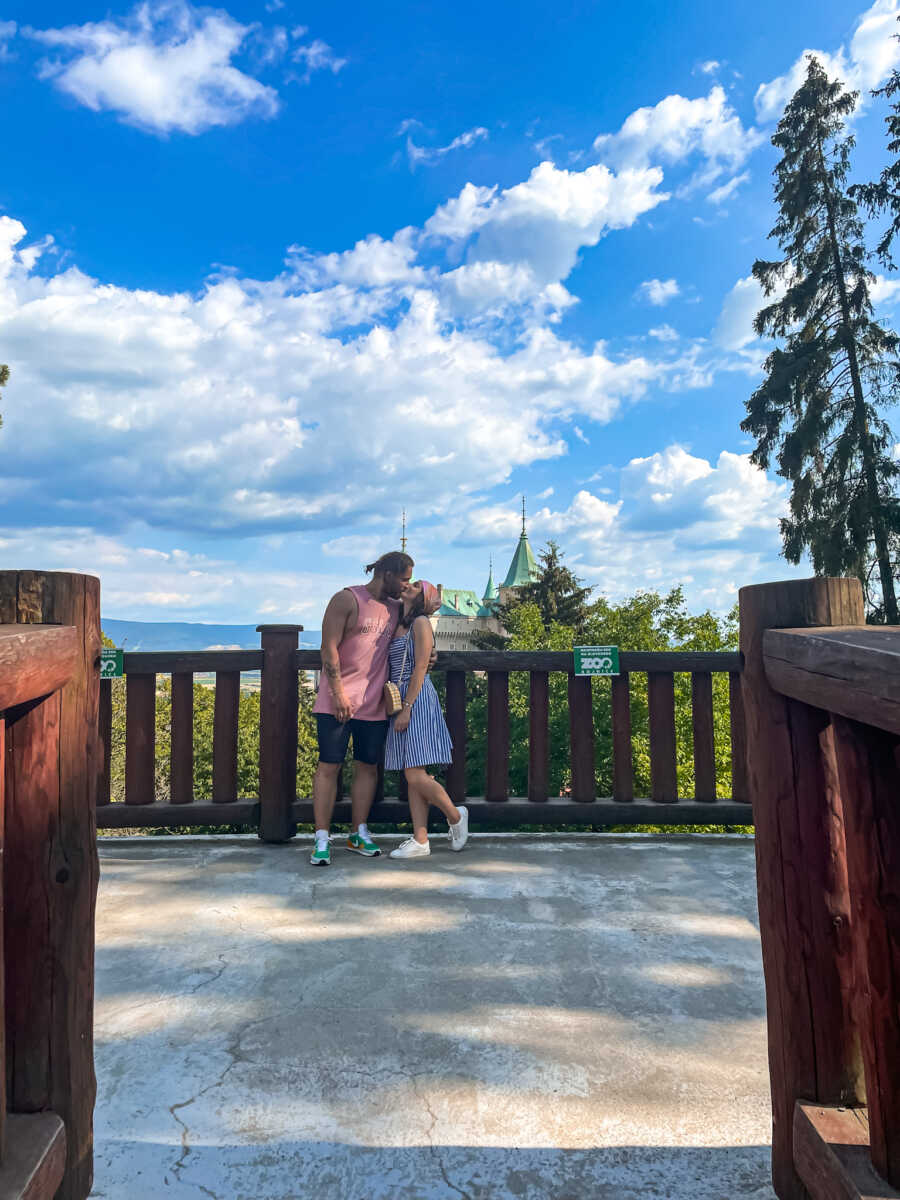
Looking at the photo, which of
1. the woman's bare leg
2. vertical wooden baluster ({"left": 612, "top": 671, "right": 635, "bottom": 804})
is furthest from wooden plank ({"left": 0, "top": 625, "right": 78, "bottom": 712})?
vertical wooden baluster ({"left": 612, "top": 671, "right": 635, "bottom": 804})

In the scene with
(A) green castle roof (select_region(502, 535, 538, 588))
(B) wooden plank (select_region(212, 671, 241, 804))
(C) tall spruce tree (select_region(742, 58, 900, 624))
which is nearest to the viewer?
(B) wooden plank (select_region(212, 671, 241, 804))

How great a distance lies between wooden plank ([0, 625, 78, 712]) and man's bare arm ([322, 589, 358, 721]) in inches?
99.7

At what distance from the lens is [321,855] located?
4074 mm

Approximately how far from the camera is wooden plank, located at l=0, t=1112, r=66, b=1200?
1267 mm

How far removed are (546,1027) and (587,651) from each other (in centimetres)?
270

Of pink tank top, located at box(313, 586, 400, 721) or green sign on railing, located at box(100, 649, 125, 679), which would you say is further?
green sign on railing, located at box(100, 649, 125, 679)

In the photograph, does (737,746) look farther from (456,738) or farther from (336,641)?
(336,641)

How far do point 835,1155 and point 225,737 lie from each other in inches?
157

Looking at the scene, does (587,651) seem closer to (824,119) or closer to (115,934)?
(115,934)

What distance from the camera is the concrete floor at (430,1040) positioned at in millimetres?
1716

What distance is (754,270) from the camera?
79.5ft

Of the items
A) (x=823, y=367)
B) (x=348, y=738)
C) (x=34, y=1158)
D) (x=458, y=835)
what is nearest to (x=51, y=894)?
(x=34, y=1158)

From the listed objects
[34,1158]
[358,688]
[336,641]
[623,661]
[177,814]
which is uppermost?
[336,641]

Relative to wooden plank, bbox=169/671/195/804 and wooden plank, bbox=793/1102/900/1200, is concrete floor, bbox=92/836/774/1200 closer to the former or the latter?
wooden plank, bbox=793/1102/900/1200
